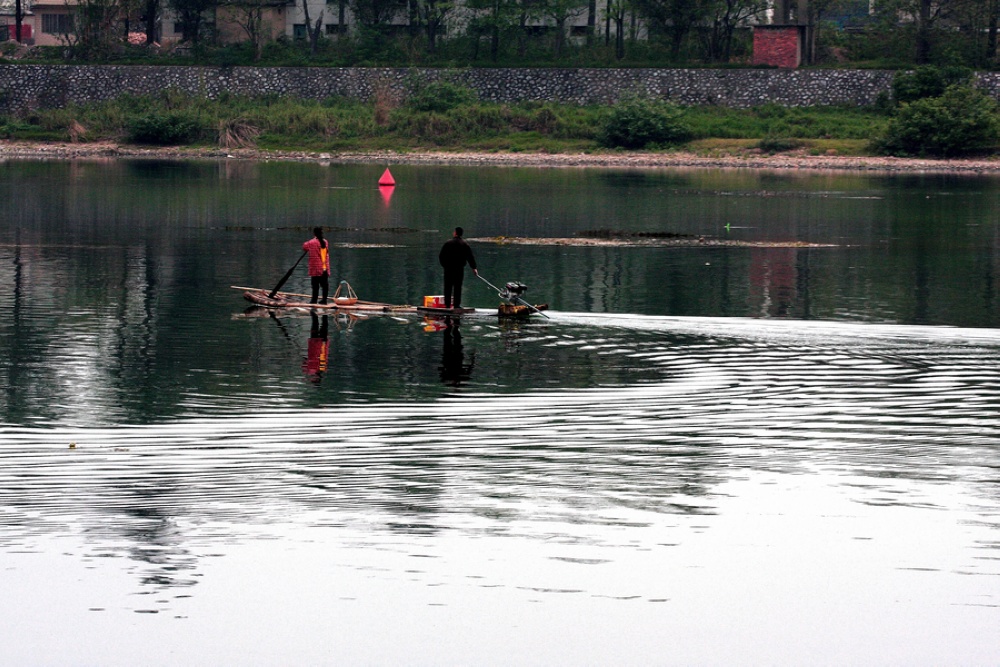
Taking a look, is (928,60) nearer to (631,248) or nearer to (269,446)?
(631,248)

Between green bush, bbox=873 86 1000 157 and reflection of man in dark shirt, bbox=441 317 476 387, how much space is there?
221 ft

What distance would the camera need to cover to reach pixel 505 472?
54.2 feet

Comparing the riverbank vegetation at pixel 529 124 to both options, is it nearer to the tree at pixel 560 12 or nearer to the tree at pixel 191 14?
the tree at pixel 560 12

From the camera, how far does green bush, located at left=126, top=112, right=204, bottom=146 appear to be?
10100cm

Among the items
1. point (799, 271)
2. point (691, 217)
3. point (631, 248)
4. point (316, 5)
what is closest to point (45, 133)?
point (316, 5)

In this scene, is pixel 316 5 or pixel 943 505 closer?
pixel 943 505

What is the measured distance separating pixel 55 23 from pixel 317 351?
348 ft

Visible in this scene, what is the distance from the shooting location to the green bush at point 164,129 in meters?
101

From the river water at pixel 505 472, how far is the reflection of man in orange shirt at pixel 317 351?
112 mm

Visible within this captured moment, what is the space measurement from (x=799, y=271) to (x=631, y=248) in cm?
713

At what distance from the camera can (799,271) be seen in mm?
39438

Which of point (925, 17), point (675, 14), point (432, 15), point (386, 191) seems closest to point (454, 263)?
point (386, 191)

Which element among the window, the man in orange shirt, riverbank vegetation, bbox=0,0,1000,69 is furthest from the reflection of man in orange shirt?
the window

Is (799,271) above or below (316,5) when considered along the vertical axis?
below
